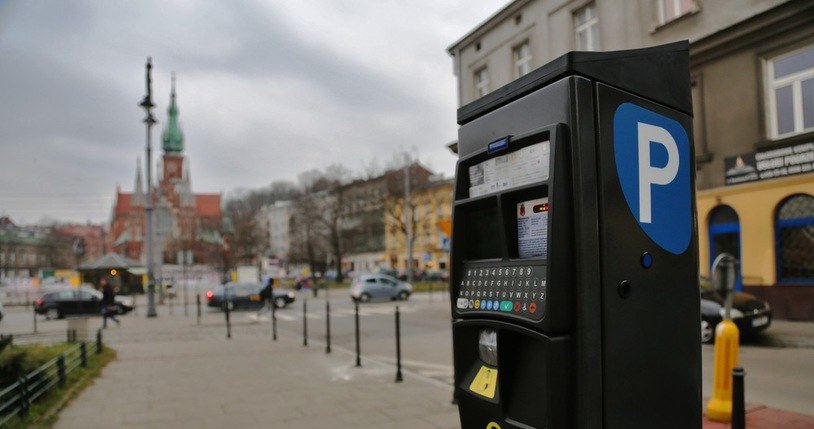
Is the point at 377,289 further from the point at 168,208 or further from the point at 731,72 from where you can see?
the point at 168,208

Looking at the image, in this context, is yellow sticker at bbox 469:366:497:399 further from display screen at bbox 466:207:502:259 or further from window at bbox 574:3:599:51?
window at bbox 574:3:599:51

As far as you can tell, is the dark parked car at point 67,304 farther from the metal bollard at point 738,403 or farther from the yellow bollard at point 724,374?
the metal bollard at point 738,403

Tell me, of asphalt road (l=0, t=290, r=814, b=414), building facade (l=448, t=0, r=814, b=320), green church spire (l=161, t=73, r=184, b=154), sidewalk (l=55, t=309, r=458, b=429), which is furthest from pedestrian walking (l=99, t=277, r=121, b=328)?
green church spire (l=161, t=73, r=184, b=154)

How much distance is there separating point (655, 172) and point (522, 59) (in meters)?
1.82

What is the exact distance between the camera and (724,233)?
682cm

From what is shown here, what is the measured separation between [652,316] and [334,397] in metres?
5.21

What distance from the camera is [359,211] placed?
5322 centimetres

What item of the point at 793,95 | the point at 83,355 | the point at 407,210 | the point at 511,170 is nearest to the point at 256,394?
the point at 83,355

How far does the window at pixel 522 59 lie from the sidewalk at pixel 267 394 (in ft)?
10.7

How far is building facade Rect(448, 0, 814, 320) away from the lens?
9.66ft

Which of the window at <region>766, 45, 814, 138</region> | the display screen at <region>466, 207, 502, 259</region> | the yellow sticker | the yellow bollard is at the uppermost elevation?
the window at <region>766, 45, 814, 138</region>

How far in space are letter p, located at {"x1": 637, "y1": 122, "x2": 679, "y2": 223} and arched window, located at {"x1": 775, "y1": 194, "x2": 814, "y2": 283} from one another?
154 centimetres

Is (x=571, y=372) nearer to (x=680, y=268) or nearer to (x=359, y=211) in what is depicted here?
(x=680, y=268)

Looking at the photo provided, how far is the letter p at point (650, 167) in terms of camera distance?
7.23ft
